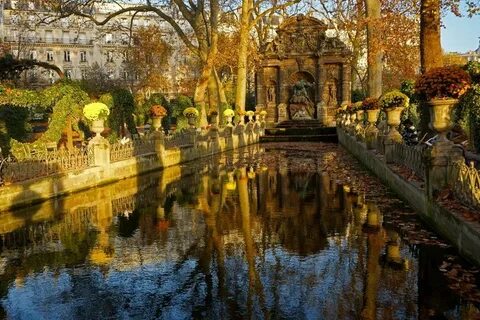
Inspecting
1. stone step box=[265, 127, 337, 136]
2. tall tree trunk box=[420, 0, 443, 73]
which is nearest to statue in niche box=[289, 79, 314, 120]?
stone step box=[265, 127, 337, 136]

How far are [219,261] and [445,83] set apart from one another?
201 inches

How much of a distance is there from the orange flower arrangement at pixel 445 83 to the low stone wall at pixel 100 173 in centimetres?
986

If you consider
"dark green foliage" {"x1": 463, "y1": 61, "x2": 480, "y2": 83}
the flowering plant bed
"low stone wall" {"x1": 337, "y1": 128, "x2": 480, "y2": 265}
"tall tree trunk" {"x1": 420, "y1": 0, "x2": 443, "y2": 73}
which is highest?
"tall tree trunk" {"x1": 420, "y1": 0, "x2": 443, "y2": 73}

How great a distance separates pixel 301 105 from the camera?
51.2 metres

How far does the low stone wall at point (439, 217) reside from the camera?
7539 mm

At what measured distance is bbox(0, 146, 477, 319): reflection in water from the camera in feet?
20.9

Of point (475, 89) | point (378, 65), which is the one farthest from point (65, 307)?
point (378, 65)

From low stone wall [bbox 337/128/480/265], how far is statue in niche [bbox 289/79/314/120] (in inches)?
1363

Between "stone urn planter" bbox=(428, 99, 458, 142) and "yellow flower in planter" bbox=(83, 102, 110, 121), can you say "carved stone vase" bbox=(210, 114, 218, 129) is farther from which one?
"stone urn planter" bbox=(428, 99, 458, 142)

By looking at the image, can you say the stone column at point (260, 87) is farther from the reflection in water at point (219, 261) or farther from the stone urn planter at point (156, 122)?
the reflection in water at point (219, 261)

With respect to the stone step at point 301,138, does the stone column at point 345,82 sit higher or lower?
higher

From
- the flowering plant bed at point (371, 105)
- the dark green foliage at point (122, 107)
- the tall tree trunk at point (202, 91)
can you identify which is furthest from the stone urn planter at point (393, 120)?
the tall tree trunk at point (202, 91)

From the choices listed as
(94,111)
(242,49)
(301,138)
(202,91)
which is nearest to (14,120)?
(94,111)

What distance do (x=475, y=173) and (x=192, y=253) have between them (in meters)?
4.51
